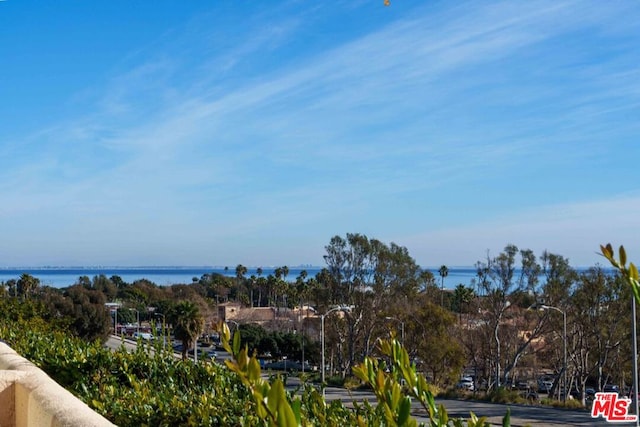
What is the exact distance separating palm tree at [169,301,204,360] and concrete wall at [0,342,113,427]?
32100 millimetres

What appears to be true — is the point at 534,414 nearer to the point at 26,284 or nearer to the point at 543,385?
the point at 543,385

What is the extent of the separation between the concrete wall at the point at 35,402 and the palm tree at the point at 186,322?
32100 millimetres

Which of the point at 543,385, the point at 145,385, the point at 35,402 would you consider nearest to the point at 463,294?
the point at 543,385

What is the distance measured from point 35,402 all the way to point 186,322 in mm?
34953

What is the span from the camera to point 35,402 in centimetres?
378

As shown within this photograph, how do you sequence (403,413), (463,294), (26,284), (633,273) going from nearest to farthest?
(633,273) < (403,413) < (463,294) < (26,284)

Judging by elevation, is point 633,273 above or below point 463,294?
above

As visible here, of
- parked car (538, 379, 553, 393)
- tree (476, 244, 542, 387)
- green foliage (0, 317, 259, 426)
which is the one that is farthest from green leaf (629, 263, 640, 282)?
parked car (538, 379, 553, 393)

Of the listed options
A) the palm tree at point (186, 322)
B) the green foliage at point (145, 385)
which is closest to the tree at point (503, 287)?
the palm tree at point (186, 322)

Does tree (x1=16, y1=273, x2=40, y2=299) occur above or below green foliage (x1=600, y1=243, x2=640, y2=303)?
below

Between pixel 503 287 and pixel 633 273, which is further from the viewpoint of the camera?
pixel 503 287

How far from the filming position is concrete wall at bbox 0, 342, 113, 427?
315 centimetres

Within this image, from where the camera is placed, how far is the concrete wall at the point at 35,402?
3154 millimetres

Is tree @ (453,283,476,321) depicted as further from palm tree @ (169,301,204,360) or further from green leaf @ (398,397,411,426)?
green leaf @ (398,397,411,426)
